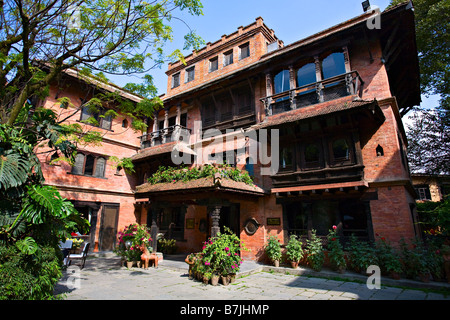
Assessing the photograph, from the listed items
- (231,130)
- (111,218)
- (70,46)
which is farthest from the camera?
(111,218)

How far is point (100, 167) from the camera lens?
1689cm

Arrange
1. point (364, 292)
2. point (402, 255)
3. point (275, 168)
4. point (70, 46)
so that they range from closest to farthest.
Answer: point (364, 292)
point (70, 46)
point (402, 255)
point (275, 168)

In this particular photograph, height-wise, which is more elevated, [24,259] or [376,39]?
[376,39]

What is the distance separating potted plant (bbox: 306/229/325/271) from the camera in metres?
9.54

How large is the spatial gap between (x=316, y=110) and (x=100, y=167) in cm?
1405

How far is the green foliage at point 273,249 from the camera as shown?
10.8 meters

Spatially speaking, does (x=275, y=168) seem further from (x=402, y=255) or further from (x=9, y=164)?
(x=9, y=164)

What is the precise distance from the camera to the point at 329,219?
1062 centimetres

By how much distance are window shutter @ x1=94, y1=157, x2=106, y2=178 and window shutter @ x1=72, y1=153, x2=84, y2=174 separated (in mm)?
928

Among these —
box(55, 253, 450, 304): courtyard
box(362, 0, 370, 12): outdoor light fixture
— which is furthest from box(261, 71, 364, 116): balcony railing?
box(55, 253, 450, 304): courtyard

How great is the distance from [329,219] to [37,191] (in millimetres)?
10162

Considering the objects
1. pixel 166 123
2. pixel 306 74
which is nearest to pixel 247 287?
pixel 306 74

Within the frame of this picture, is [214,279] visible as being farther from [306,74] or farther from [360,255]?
[306,74]
